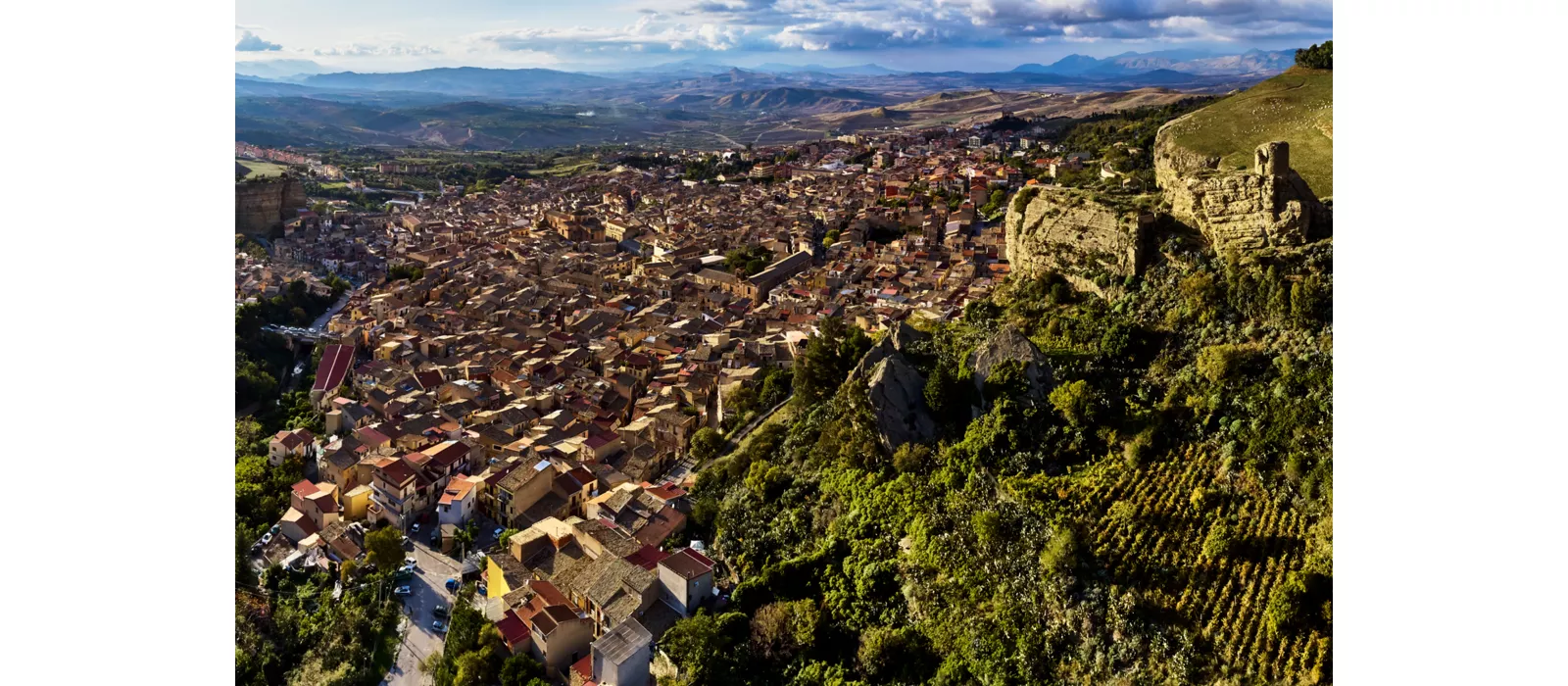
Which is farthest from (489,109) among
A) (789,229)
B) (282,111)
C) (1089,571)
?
(1089,571)

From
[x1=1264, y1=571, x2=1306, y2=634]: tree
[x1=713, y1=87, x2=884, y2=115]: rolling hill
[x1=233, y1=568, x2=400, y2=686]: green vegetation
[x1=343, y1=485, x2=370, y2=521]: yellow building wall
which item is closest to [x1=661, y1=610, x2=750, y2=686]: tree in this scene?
[x1=233, y1=568, x2=400, y2=686]: green vegetation

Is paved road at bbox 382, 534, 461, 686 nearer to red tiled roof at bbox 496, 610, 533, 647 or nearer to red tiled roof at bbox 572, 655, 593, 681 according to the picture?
red tiled roof at bbox 496, 610, 533, 647

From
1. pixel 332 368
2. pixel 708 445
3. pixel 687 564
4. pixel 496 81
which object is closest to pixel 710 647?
pixel 687 564

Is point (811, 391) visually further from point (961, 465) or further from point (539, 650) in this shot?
point (539, 650)

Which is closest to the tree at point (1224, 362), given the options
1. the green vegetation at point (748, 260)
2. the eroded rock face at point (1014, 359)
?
the eroded rock face at point (1014, 359)

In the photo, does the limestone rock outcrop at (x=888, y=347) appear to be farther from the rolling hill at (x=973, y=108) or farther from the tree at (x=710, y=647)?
the rolling hill at (x=973, y=108)

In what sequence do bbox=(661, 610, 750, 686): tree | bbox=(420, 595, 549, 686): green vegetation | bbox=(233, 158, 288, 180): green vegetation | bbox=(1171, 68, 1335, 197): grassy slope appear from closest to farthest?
bbox=(661, 610, 750, 686): tree, bbox=(420, 595, 549, 686): green vegetation, bbox=(1171, 68, 1335, 197): grassy slope, bbox=(233, 158, 288, 180): green vegetation
